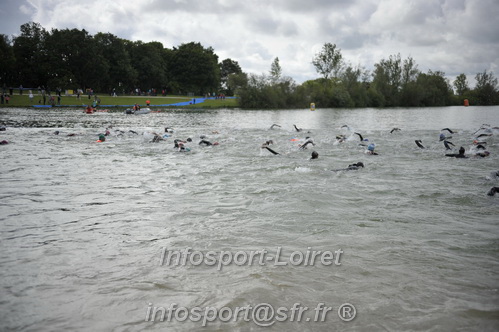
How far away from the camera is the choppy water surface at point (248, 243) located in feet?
10.9

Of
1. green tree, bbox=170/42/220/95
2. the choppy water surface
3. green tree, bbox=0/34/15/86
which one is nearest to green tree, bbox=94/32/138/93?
green tree, bbox=170/42/220/95

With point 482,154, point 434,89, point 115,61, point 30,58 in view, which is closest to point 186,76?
point 115,61

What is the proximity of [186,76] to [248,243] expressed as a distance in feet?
325

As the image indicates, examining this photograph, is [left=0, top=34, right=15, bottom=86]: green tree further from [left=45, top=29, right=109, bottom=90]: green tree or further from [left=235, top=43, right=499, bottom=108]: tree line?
[left=235, top=43, right=499, bottom=108]: tree line

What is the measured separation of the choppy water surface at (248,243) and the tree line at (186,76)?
2277 inches

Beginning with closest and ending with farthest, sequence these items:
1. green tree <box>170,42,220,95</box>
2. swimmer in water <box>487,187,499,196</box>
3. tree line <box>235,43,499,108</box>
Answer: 1. swimmer in water <box>487,187,499,196</box>
2. tree line <box>235,43,499,108</box>
3. green tree <box>170,42,220,95</box>

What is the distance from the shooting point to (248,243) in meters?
4.89

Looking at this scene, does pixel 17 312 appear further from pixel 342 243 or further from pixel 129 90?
pixel 129 90

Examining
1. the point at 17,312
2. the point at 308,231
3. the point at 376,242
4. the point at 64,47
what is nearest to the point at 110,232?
the point at 17,312

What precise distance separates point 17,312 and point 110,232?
207 centimetres

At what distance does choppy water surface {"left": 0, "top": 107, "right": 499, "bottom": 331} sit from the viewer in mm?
3314

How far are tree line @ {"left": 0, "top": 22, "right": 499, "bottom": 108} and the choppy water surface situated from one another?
190ft

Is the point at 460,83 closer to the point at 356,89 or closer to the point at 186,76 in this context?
the point at 356,89

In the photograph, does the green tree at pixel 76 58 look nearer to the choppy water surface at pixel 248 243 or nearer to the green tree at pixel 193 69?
the green tree at pixel 193 69
